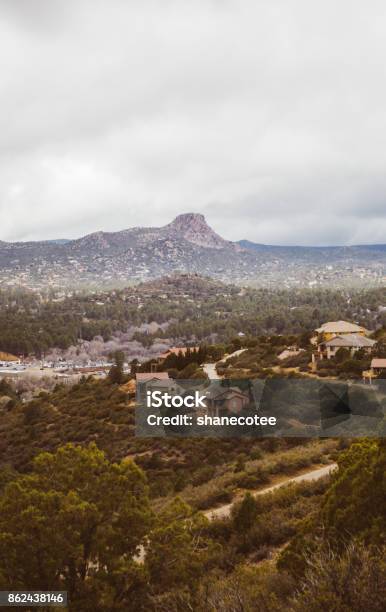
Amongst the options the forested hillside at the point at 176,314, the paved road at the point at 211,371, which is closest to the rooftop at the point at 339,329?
the paved road at the point at 211,371

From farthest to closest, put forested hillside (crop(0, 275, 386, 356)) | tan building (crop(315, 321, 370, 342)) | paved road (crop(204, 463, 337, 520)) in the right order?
forested hillside (crop(0, 275, 386, 356)), tan building (crop(315, 321, 370, 342)), paved road (crop(204, 463, 337, 520))

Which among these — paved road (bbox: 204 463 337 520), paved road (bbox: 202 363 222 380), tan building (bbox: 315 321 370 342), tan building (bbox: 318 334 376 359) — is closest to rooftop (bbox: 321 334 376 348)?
tan building (bbox: 318 334 376 359)

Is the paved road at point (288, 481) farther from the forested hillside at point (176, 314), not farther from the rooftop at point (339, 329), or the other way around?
the forested hillside at point (176, 314)

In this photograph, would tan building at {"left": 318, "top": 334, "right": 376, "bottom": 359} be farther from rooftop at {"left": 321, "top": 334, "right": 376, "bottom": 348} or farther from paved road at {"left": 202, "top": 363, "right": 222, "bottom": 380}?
paved road at {"left": 202, "top": 363, "right": 222, "bottom": 380}

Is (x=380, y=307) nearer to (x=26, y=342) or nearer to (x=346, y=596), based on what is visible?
(x=26, y=342)

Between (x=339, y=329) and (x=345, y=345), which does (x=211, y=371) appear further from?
(x=339, y=329)

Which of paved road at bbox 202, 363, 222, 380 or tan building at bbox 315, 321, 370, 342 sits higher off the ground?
tan building at bbox 315, 321, 370, 342

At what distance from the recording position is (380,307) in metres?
88.8

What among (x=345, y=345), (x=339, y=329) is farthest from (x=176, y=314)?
(x=345, y=345)

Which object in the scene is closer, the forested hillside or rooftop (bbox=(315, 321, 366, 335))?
rooftop (bbox=(315, 321, 366, 335))

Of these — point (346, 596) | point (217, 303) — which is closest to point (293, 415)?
point (346, 596)

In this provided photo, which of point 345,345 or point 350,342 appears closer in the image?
point 345,345

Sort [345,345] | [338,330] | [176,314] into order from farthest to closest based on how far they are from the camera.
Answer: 1. [176,314]
2. [338,330]
3. [345,345]

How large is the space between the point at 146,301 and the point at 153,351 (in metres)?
54.1
